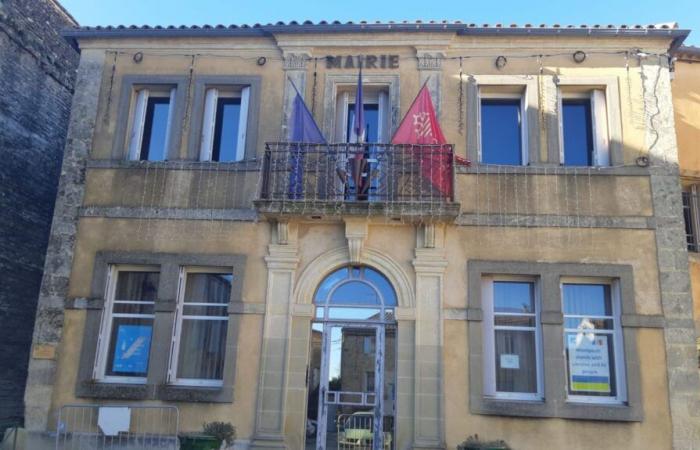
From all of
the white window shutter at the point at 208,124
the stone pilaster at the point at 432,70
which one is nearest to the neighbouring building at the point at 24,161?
the white window shutter at the point at 208,124

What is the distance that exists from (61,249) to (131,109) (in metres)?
2.81

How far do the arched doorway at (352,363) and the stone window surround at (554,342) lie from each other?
51.9 inches

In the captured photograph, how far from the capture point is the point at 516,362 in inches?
394

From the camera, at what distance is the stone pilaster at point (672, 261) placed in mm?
9359

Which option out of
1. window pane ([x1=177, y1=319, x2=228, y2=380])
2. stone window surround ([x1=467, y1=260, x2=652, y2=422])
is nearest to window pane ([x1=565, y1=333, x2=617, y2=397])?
stone window surround ([x1=467, y1=260, x2=652, y2=422])

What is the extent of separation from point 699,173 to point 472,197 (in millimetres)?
4802

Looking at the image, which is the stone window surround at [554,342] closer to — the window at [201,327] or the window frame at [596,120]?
the window frame at [596,120]

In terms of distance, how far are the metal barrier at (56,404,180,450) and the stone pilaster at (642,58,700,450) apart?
768cm

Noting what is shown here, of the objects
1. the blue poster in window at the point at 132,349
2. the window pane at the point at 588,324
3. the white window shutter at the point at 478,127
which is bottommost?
the blue poster in window at the point at 132,349

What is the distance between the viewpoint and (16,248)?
41.3 ft

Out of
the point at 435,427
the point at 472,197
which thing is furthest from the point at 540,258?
the point at 435,427

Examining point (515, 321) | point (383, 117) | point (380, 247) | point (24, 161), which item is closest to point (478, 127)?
point (383, 117)

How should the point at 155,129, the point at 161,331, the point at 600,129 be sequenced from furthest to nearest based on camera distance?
the point at 155,129 < the point at 600,129 < the point at 161,331

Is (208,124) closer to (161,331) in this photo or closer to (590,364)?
(161,331)
